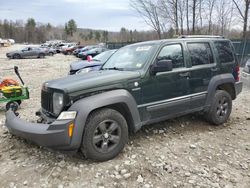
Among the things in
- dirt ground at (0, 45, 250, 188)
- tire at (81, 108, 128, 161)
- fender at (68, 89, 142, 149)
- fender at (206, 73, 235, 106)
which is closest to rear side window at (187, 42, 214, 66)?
fender at (206, 73, 235, 106)

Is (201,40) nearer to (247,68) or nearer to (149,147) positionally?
(149,147)

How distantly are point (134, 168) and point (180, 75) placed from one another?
187 cm

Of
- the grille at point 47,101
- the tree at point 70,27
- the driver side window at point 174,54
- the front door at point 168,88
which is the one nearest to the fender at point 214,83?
the front door at point 168,88

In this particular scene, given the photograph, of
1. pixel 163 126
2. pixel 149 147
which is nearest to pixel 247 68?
pixel 163 126

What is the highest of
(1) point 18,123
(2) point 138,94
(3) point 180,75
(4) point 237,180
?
(3) point 180,75

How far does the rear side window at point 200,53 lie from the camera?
4.79m

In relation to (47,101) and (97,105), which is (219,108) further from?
(47,101)

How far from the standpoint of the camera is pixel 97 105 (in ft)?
11.5

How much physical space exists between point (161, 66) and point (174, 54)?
706 mm

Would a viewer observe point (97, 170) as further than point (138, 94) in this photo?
No

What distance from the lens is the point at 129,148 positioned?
163 inches

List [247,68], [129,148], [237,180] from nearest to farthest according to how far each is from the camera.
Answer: [237,180] → [129,148] → [247,68]

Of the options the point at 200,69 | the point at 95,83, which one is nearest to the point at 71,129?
the point at 95,83

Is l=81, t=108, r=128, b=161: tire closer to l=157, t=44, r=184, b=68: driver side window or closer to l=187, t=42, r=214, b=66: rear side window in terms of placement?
l=157, t=44, r=184, b=68: driver side window
